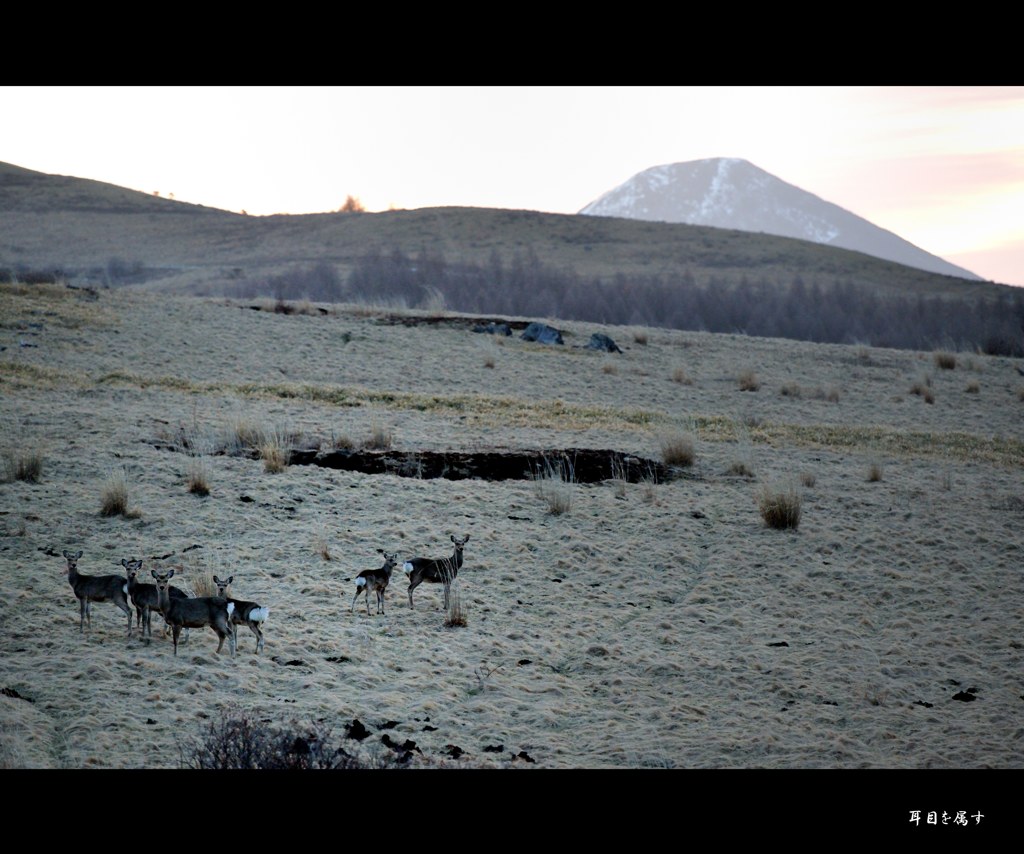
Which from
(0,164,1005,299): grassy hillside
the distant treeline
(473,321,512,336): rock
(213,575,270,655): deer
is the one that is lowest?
(213,575,270,655): deer

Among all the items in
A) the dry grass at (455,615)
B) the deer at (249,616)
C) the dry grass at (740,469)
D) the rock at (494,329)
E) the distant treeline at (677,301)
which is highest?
the distant treeline at (677,301)

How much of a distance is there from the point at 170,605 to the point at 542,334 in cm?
2113

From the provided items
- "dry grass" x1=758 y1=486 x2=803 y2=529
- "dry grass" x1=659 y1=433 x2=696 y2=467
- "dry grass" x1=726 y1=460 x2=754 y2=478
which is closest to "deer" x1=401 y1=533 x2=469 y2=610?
"dry grass" x1=758 y1=486 x2=803 y2=529

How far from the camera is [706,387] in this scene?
83.7 ft

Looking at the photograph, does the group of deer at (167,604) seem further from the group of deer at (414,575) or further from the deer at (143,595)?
the group of deer at (414,575)

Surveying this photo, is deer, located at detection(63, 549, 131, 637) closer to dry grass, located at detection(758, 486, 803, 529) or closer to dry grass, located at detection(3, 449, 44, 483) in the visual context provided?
dry grass, located at detection(3, 449, 44, 483)

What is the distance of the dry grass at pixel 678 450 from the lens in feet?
53.2

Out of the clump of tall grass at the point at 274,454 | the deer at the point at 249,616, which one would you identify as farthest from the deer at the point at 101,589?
the clump of tall grass at the point at 274,454

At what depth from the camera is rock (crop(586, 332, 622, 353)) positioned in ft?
92.5

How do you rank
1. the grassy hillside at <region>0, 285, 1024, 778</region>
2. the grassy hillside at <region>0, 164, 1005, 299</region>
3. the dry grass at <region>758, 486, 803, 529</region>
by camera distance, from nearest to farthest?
1. the grassy hillside at <region>0, 285, 1024, 778</region>
2. the dry grass at <region>758, 486, 803, 529</region>
3. the grassy hillside at <region>0, 164, 1005, 299</region>

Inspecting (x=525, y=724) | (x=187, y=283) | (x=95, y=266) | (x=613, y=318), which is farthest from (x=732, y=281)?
(x=525, y=724)

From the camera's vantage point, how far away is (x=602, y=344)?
2842cm

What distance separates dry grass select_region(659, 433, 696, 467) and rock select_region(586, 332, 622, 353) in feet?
38.1

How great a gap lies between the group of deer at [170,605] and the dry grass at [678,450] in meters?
9.07
